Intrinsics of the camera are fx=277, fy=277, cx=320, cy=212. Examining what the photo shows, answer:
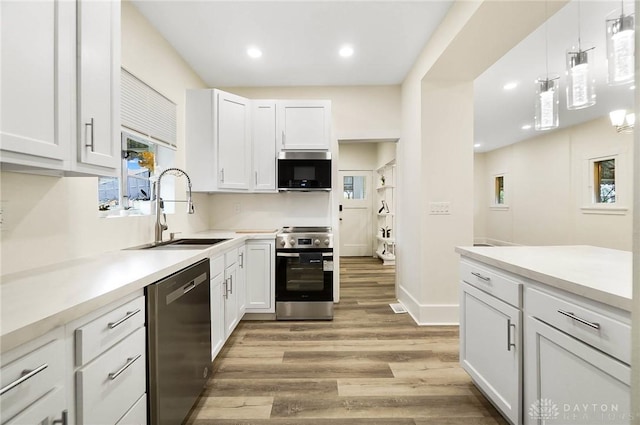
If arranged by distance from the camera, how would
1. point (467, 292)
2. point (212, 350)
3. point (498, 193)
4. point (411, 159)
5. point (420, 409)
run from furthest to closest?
point (498, 193) → point (411, 159) → point (212, 350) → point (467, 292) → point (420, 409)

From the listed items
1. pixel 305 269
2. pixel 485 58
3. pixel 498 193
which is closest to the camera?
pixel 485 58

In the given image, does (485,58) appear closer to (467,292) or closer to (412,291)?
(467,292)

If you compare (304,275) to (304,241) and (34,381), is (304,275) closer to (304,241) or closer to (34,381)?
(304,241)

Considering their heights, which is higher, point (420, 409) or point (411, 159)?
point (411, 159)

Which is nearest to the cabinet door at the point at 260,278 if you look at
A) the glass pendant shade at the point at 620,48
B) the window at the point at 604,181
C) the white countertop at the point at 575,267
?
the white countertop at the point at 575,267

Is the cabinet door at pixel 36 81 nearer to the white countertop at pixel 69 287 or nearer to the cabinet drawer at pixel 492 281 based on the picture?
the white countertop at pixel 69 287

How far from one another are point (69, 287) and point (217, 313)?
122cm

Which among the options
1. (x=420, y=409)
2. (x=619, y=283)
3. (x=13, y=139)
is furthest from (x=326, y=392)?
(x=13, y=139)

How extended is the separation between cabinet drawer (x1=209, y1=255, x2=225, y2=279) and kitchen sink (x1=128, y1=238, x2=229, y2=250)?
13 cm

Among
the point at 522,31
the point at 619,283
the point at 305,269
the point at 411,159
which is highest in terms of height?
the point at 522,31

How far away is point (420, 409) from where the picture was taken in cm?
166

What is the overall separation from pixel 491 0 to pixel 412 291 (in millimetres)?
2616

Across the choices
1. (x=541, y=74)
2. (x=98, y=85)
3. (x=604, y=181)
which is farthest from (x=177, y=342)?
(x=604, y=181)

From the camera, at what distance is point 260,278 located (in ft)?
9.72
